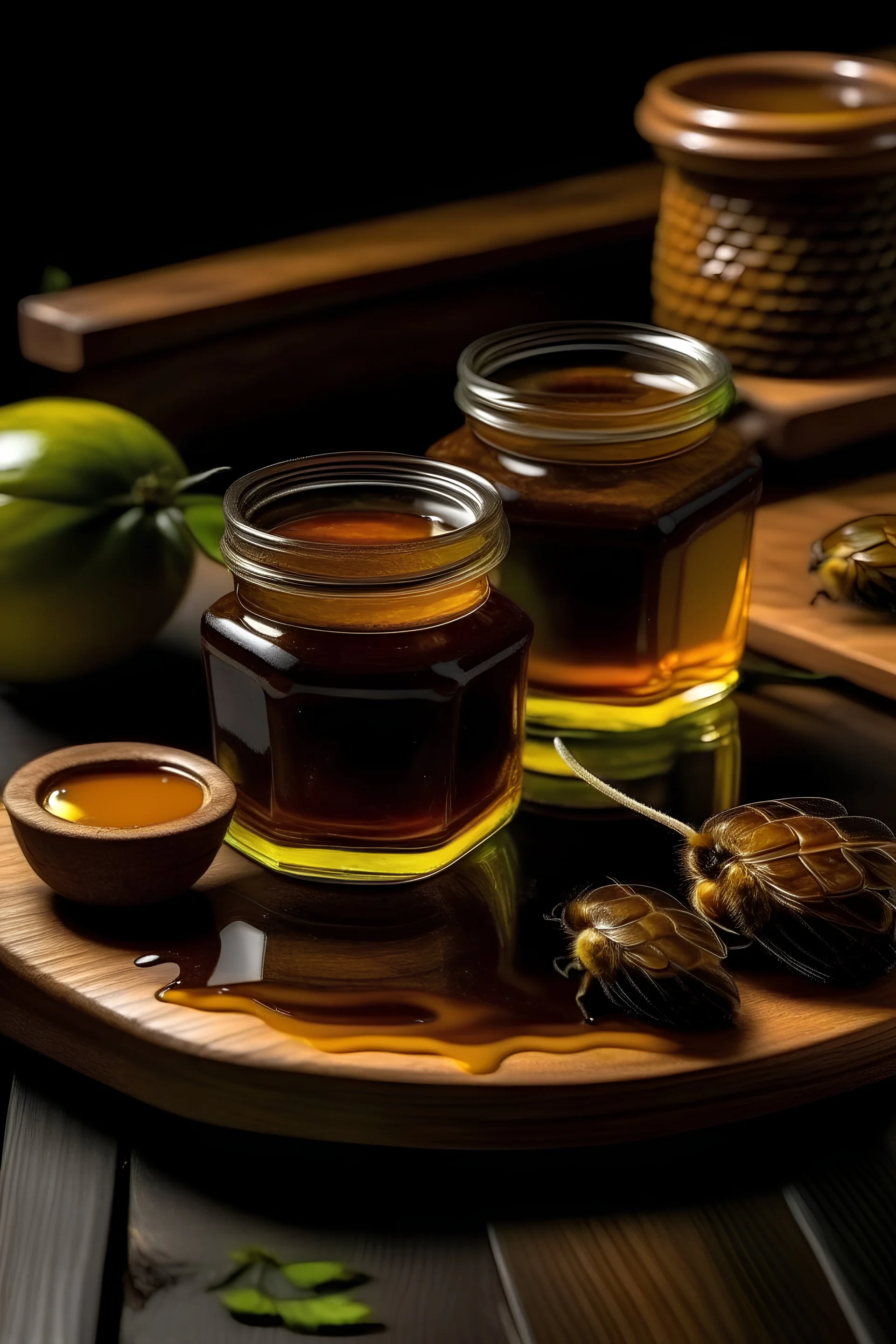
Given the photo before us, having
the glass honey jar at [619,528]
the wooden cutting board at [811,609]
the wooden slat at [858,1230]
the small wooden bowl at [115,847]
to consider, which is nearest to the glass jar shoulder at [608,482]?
the glass honey jar at [619,528]

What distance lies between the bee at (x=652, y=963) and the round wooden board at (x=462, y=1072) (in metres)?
0.01

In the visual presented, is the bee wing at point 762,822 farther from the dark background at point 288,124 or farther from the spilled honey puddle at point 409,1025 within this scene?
the dark background at point 288,124

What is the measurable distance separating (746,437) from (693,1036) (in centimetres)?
61

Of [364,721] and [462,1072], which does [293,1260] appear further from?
[364,721]

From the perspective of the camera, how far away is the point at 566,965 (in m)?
0.74

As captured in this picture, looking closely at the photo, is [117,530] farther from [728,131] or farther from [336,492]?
[728,131]

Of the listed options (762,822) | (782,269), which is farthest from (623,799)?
(782,269)

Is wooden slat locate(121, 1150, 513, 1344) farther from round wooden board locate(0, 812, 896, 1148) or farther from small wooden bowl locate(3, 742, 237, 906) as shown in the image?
small wooden bowl locate(3, 742, 237, 906)

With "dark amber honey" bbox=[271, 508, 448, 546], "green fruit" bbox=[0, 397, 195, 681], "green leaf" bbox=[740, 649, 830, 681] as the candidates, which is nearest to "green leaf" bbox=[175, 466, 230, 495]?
"green fruit" bbox=[0, 397, 195, 681]

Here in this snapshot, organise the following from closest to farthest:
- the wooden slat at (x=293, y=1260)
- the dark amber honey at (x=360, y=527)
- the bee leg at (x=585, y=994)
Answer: the wooden slat at (x=293, y=1260) → the bee leg at (x=585, y=994) → the dark amber honey at (x=360, y=527)

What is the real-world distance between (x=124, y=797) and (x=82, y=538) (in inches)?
8.3

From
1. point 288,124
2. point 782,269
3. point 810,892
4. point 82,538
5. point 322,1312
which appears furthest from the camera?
point 288,124

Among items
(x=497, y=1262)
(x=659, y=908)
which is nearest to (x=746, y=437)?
(x=659, y=908)

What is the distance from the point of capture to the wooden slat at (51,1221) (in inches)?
23.7
